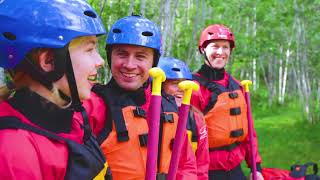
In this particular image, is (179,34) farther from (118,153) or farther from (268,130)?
(118,153)

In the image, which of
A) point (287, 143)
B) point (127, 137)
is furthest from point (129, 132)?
point (287, 143)

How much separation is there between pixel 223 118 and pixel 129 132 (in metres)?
2.05

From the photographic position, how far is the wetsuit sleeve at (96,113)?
2614 mm

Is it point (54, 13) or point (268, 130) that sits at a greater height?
point (54, 13)

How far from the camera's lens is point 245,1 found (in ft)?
54.0

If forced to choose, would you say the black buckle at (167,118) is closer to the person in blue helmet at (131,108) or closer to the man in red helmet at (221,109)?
the person in blue helmet at (131,108)

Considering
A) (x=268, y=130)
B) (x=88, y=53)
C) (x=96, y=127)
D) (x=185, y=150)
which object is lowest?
(x=268, y=130)

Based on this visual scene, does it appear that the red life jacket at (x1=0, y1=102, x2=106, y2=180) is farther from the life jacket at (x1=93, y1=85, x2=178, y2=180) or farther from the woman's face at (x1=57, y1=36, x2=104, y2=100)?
the life jacket at (x1=93, y1=85, x2=178, y2=180)

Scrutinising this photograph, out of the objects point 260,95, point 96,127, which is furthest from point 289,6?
point 96,127

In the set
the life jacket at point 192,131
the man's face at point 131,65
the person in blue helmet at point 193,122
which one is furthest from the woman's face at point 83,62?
the life jacket at point 192,131

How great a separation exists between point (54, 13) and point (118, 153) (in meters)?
1.04

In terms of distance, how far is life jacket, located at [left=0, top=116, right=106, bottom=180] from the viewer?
165 cm

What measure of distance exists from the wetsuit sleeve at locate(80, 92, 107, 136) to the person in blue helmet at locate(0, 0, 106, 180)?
684 mm

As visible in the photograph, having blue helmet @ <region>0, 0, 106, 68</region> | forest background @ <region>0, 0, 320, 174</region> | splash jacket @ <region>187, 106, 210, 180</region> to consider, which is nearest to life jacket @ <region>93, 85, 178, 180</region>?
splash jacket @ <region>187, 106, 210, 180</region>
